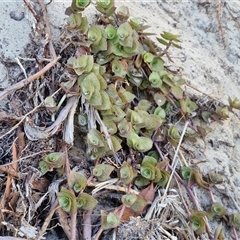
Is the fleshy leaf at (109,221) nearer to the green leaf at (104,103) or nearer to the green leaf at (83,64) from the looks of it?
the green leaf at (104,103)

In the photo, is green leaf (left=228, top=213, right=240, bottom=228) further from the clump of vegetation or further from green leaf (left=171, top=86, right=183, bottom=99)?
green leaf (left=171, top=86, right=183, bottom=99)

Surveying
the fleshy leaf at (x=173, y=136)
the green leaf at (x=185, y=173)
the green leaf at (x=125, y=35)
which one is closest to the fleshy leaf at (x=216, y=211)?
the green leaf at (x=185, y=173)

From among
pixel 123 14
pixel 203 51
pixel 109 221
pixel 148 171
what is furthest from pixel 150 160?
pixel 203 51

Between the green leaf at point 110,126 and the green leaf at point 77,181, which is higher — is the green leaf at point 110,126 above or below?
above

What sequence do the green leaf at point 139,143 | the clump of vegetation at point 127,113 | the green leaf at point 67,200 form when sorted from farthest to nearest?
the green leaf at point 139,143 → the clump of vegetation at point 127,113 → the green leaf at point 67,200

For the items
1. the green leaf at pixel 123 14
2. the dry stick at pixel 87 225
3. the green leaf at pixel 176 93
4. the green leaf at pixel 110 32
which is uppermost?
the green leaf at pixel 123 14

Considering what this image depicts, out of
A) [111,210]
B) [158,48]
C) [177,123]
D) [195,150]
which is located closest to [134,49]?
[158,48]

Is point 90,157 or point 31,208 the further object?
point 90,157

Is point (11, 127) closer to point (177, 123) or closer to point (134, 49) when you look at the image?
point (134, 49)
